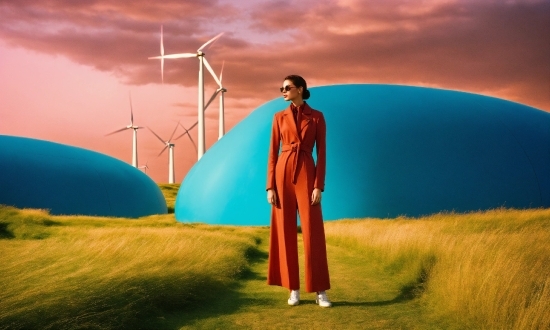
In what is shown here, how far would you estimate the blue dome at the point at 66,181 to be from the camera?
102 ft

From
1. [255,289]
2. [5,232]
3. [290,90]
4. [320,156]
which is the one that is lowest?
[5,232]

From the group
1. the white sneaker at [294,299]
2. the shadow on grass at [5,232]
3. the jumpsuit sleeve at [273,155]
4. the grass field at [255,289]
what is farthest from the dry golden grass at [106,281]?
the shadow on grass at [5,232]

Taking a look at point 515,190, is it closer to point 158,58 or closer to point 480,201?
point 480,201

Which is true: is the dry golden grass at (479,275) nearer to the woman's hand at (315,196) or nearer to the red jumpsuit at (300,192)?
the red jumpsuit at (300,192)

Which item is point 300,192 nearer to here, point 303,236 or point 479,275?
point 303,236

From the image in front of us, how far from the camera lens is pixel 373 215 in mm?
21906

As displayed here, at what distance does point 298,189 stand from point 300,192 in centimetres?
5

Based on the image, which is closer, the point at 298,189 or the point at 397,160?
the point at 298,189

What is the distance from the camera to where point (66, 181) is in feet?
110

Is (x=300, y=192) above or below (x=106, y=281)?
above

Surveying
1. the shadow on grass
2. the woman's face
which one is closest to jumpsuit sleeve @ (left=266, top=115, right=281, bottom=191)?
the woman's face

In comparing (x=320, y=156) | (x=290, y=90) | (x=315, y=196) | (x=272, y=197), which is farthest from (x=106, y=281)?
(x=290, y=90)

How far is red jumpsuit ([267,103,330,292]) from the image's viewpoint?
6.49m

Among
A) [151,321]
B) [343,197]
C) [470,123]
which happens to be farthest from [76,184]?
[151,321]
